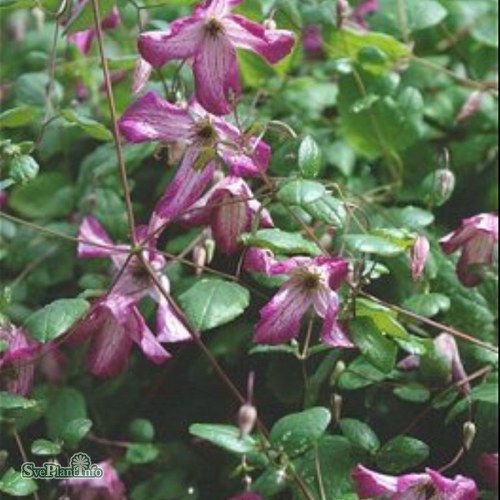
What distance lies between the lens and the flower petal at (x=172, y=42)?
830 millimetres

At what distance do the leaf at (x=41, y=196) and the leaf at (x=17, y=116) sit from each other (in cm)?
43

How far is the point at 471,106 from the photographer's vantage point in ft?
4.14

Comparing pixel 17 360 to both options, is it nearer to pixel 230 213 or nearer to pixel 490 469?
pixel 230 213

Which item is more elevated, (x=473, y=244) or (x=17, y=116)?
(x=17, y=116)

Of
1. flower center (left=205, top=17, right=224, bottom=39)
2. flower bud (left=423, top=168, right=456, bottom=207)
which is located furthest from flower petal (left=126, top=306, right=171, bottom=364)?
flower bud (left=423, top=168, right=456, bottom=207)

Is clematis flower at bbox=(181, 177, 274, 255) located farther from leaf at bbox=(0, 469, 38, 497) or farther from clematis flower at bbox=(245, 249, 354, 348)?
leaf at bbox=(0, 469, 38, 497)

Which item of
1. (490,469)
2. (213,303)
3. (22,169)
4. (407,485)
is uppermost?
(22,169)

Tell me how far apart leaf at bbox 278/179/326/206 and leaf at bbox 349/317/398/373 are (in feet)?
0.36

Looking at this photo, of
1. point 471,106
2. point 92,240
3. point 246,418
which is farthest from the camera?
point 471,106

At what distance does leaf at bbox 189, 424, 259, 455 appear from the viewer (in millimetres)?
820

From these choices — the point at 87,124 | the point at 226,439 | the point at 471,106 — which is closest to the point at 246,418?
the point at 226,439

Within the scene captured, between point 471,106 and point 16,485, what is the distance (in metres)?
0.67

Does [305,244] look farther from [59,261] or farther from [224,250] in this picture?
[59,261]

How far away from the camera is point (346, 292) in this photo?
875 mm
